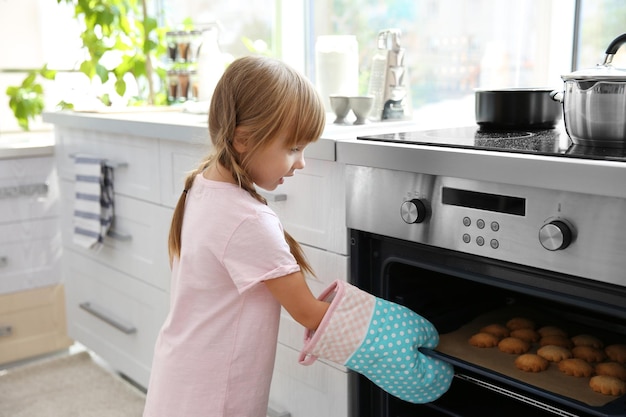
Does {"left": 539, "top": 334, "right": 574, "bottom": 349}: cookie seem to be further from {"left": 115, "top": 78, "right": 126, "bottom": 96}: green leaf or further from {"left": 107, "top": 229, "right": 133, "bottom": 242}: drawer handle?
{"left": 115, "top": 78, "right": 126, "bottom": 96}: green leaf

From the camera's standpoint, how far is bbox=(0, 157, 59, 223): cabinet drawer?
259cm

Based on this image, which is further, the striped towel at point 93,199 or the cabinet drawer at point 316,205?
the striped towel at point 93,199

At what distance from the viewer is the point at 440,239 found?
125 centimetres

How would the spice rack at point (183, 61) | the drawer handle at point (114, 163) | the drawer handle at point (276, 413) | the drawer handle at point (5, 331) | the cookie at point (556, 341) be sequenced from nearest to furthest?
1. the cookie at point (556, 341)
2. the drawer handle at point (276, 413)
3. the drawer handle at point (114, 163)
4. the spice rack at point (183, 61)
5. the drawer handle at point (5, 331)

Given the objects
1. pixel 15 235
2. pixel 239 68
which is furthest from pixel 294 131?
pixel 15 235

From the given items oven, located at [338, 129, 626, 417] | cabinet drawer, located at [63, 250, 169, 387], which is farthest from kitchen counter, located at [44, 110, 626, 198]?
cabinet drawer, located at [63, 250, 169, 387]

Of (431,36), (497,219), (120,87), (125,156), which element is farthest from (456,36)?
(120,87)

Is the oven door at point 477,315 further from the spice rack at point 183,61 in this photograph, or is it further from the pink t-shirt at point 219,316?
the spice rack at point 183,61

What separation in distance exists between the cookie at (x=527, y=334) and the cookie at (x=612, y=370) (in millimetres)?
150

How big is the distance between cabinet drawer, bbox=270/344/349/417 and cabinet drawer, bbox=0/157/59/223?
134 cm

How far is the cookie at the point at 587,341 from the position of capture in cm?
130

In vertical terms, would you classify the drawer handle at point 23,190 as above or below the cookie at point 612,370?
above

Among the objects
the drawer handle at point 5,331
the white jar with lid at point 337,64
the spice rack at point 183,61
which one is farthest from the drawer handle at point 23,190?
the white jar with lid at point 337,64

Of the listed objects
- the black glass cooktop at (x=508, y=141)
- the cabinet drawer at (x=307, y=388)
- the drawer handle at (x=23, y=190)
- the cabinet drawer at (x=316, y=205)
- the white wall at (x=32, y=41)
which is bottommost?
the cabinet drawer at (x=307, y=388)
